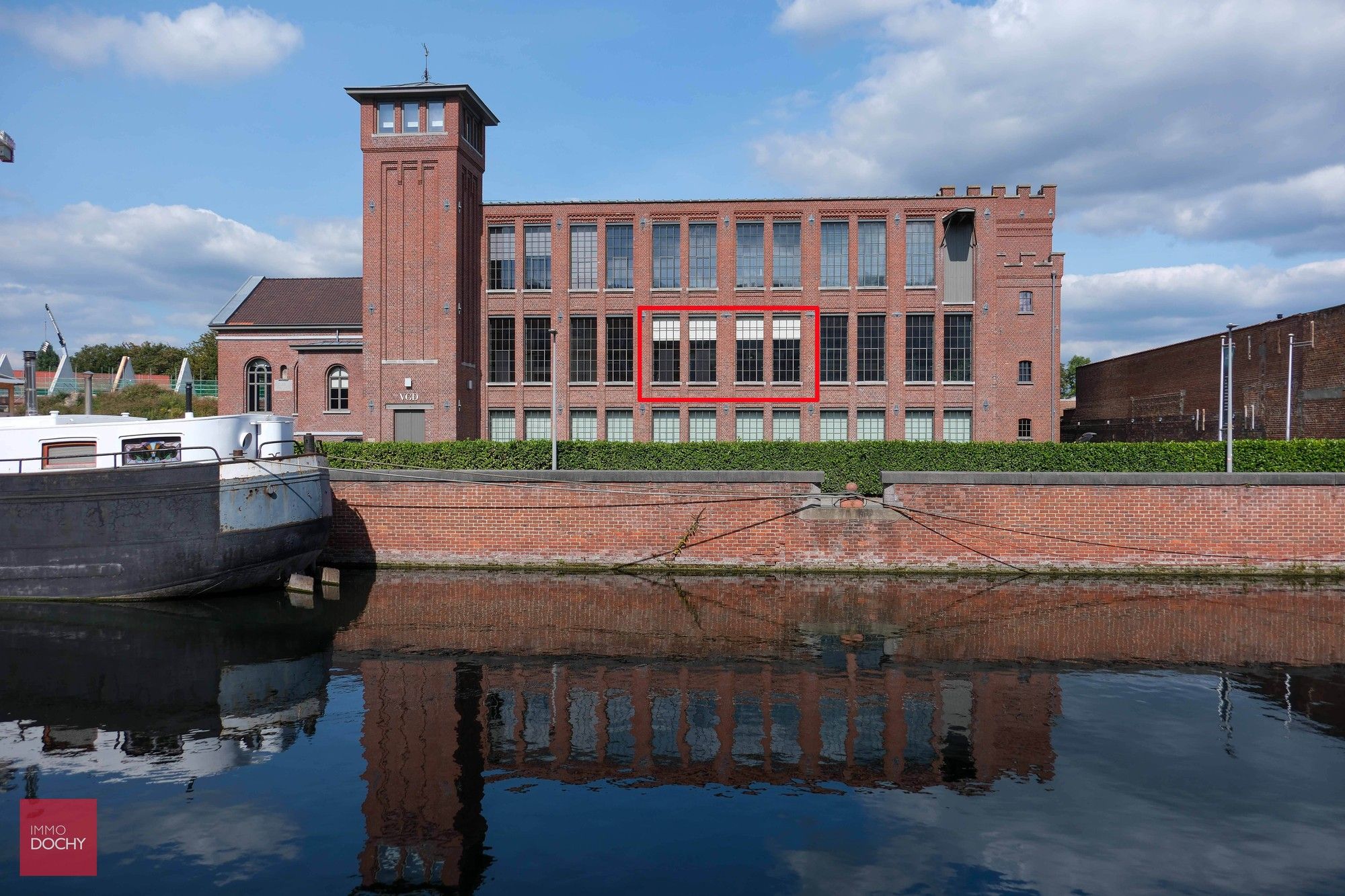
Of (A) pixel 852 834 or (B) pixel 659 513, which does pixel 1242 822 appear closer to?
(A) pixel 852 834

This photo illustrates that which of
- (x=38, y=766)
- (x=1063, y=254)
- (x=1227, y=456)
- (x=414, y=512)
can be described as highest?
(x=1063, y=254)

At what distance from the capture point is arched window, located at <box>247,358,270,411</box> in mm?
42250

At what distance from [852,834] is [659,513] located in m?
14.4

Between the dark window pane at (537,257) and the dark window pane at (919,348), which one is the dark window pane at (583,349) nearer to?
the dark window pane at (537,257)

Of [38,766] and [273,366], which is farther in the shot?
[273,366]

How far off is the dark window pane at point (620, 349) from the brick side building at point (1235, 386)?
27.0m

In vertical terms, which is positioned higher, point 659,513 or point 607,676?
point 659,513

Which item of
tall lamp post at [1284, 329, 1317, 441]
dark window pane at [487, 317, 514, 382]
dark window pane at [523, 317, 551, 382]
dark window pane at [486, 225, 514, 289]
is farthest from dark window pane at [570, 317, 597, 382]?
tall lamp post at [1284, 329, 1317, 441]

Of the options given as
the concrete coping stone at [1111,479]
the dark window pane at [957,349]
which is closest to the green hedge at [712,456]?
the concrete coping stone at [1111,479]

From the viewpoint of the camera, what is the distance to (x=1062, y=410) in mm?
66750

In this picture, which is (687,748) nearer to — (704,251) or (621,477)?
(621,477)

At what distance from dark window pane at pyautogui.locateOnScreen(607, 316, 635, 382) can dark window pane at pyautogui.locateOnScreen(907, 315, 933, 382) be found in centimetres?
1227

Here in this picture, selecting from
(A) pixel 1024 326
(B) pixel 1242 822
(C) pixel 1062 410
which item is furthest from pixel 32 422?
(C) pixel 1062 410

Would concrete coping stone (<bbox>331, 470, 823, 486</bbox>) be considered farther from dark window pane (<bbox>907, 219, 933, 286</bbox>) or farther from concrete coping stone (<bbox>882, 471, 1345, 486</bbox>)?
dark window pane (<bbox>907, 219, 933, 286</bbox>)
